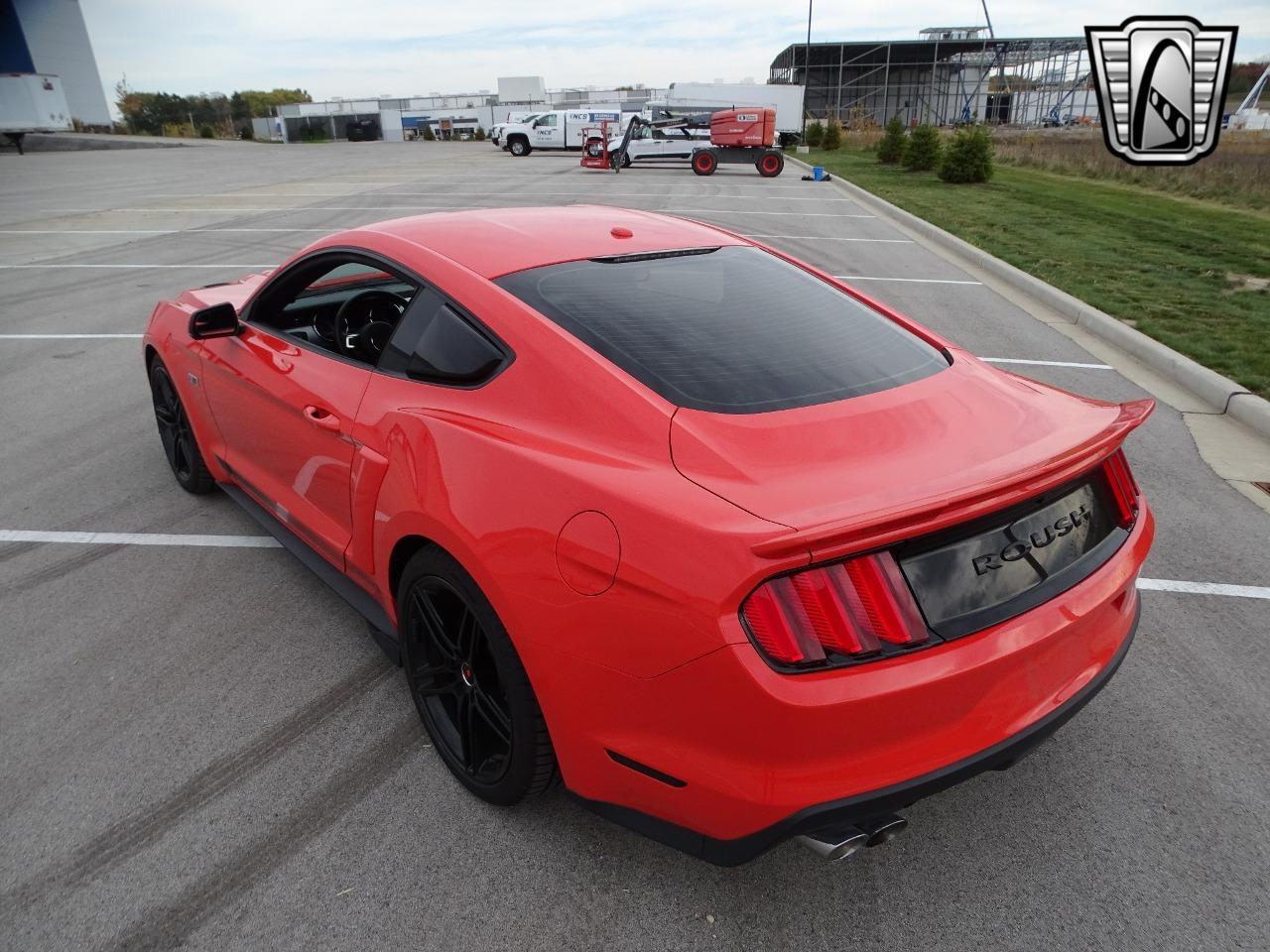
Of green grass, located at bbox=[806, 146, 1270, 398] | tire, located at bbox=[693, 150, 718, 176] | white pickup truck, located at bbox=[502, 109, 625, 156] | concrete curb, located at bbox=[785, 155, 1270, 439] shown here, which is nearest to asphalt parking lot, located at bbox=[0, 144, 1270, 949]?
concrete curb, located at bbox=[785, 155, 1270, 439]

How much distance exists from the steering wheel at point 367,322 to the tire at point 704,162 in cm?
2569

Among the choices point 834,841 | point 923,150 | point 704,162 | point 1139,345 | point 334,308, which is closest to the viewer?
point 834,841

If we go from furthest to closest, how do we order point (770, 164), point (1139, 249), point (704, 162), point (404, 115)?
point (404, 115) → point (704, 162) → point (770, 164) → point (1139, 249)

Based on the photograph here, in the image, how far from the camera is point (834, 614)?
172 cm

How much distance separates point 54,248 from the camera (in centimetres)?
1305

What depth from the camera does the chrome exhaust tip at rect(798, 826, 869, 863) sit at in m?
1.78

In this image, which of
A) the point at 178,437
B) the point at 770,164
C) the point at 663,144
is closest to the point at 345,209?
the point at 770,164

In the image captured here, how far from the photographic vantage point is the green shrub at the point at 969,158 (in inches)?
796

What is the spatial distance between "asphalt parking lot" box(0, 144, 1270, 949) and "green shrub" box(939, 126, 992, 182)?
1797cm

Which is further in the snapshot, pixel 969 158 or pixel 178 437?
pixel 969 158

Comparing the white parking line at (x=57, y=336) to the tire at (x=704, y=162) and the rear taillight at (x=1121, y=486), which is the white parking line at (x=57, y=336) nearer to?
the rear taillight at (x=1121, y=486)

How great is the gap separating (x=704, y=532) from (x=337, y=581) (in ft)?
5.94

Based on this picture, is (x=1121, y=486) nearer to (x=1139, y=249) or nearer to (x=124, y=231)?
(x=1139, y=249)

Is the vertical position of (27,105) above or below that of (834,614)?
above
